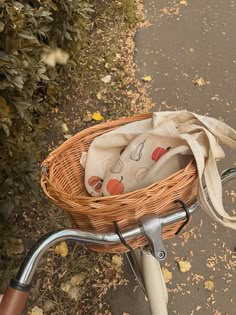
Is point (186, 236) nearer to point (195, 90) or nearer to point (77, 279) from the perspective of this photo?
point (77, 279)

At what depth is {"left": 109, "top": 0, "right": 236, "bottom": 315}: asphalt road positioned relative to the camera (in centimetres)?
250

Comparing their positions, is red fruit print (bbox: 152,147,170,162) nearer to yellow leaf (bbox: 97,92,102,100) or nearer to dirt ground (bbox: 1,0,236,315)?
dirt ground (bbox: 1,0,236,315)

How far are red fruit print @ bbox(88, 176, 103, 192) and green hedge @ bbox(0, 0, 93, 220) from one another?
71 cm

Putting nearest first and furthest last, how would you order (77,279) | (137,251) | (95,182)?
(95,182) → (137,251) → (77,279)

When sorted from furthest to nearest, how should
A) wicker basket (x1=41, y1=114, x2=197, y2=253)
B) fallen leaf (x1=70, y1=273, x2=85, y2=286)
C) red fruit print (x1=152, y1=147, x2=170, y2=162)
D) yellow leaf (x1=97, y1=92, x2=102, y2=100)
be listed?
1. yellow leaf (x1=97, y1=92, x2=102, y2=100)
2. fallen leaf (x1=70, y1=273, x2=85, y2=286)
3. red fruit print (x1=152, y1=147, x2=170, y2=162)
4. wicker basket (x1=41, y1=114, x2=197, y2=253)

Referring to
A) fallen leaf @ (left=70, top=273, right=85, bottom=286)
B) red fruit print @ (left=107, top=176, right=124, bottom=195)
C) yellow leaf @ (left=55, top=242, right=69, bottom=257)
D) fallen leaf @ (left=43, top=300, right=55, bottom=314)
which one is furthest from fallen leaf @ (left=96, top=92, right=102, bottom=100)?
red fruit print @ (left=107, top=176, right=124, bottom=195)

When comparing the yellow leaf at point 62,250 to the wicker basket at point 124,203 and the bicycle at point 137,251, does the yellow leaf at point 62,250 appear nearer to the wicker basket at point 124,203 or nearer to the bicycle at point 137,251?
the bicycle at point 137,251

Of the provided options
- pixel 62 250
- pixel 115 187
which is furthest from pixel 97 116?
pixel 115 187

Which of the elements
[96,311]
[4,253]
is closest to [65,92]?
[4,253]

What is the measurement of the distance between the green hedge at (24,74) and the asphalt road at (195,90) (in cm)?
80

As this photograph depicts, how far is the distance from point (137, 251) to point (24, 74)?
1095 millimetres

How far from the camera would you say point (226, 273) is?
258 cm

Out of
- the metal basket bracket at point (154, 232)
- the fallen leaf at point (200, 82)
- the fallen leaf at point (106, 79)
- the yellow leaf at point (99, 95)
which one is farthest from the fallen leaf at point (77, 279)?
the fallen leaf at point (200, 82)

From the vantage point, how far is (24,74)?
228 centimetres
